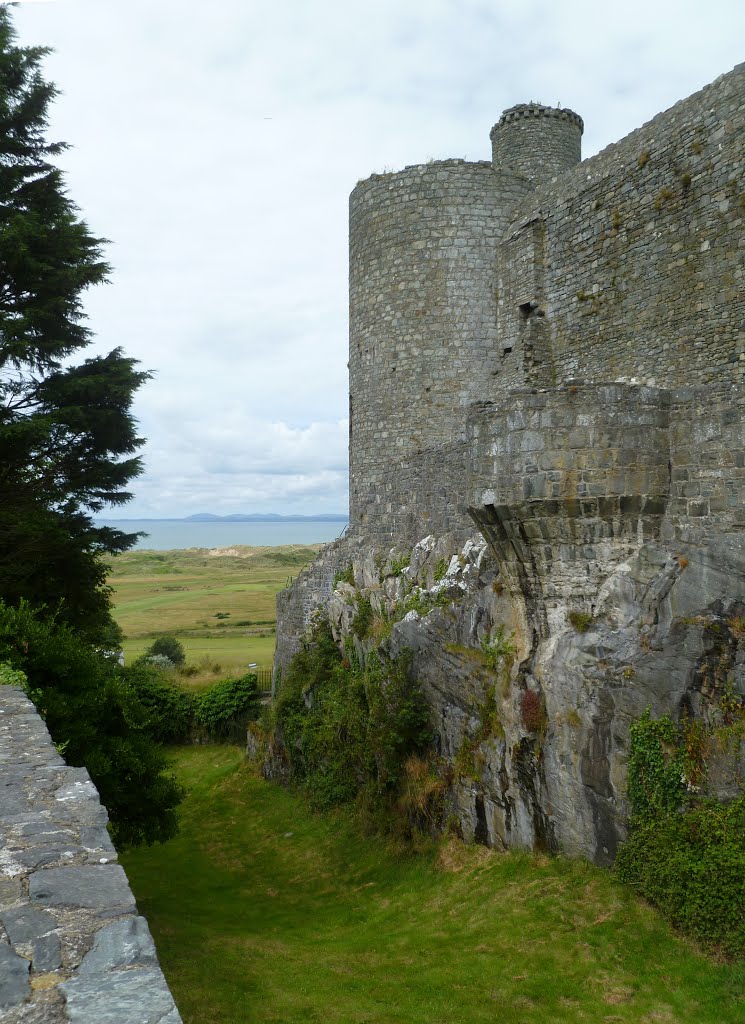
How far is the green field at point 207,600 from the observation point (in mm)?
48562

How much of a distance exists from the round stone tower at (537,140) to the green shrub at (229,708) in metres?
22.8

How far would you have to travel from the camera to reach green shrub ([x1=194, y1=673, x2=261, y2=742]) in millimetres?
31250

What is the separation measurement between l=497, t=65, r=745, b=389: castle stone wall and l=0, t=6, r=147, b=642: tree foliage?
409 inches

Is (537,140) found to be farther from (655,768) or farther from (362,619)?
(655,768)

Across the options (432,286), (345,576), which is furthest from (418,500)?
(432,286)

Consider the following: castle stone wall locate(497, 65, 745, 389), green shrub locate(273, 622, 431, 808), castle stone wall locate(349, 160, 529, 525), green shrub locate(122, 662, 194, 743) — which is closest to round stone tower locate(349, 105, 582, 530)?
castle stone wall locate(349, 160, 529, 525)

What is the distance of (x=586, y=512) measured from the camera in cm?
1023

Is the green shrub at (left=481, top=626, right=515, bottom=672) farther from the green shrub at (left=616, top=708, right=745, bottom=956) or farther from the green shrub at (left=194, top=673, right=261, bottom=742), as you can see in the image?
the green shrub at (left=194, top=673, right=261, bottom=742)

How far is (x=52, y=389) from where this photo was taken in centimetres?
1725

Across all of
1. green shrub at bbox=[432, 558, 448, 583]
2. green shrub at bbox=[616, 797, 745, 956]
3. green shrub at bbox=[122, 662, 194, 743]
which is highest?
green shrub at bbox=[432, 558, 448, 583]

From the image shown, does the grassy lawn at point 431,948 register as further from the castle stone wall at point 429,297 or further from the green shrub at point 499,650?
the castle stone wall at point 429,297

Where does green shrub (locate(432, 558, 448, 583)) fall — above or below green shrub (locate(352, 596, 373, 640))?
above

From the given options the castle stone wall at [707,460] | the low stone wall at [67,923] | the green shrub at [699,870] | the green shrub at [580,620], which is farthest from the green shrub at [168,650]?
the low stone wall at [67,923]

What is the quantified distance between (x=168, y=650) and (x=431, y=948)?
38053mm
